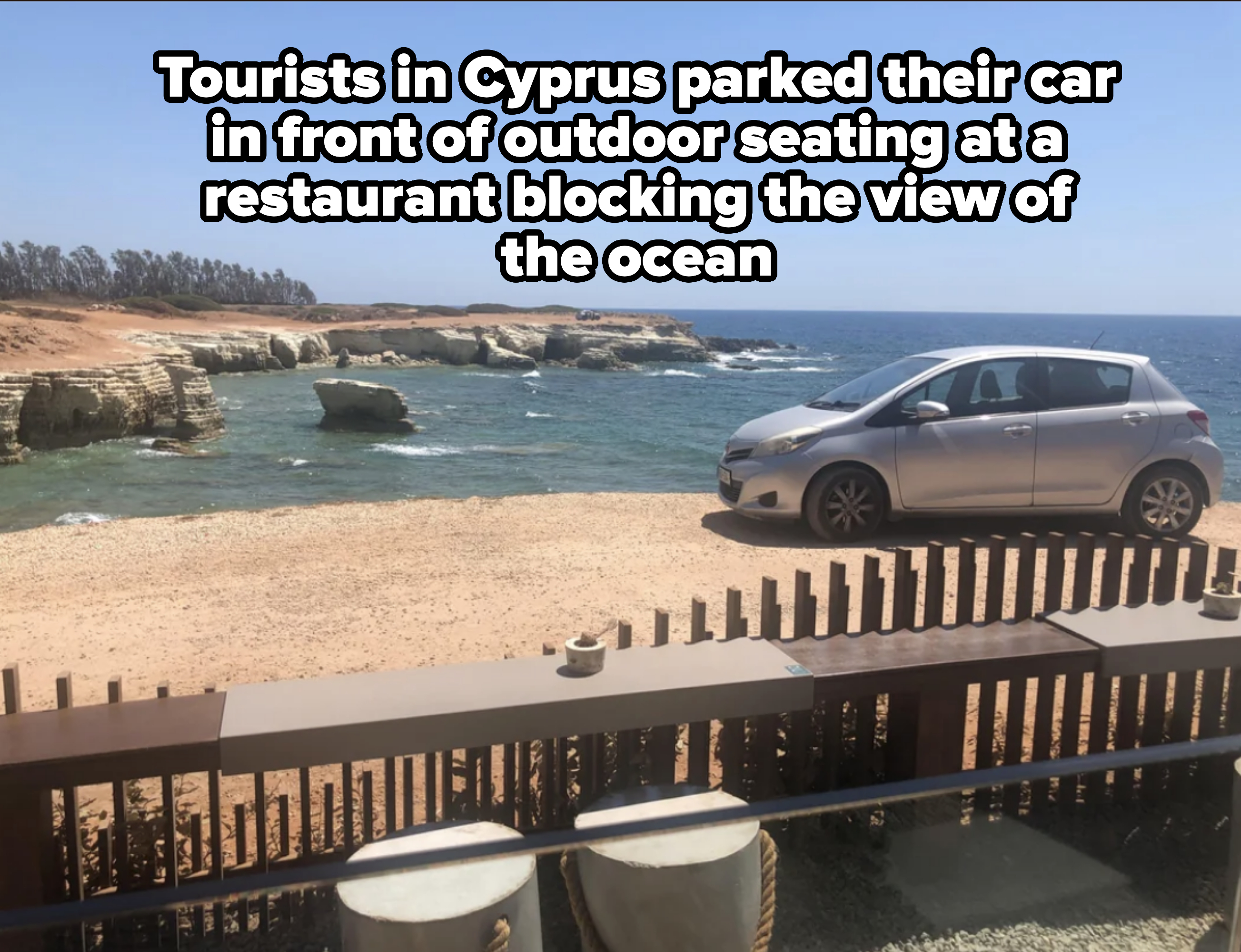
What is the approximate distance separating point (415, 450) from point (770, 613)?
26.9 meters

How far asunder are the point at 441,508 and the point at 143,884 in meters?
8.76

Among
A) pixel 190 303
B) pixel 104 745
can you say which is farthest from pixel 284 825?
pixel 190 303

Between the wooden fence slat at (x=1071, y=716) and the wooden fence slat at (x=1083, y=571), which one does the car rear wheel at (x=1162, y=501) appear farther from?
the wooden fence slat at (x=1071, y=716)

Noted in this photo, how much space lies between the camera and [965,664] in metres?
3.77

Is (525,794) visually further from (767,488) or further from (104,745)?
(767,488)

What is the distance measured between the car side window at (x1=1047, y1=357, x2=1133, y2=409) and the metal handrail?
322 inches

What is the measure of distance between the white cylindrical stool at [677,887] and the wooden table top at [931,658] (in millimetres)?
694

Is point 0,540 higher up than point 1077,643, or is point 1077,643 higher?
point 1077,643

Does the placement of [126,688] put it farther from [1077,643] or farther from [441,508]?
[441,508]

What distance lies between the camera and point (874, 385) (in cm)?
1036

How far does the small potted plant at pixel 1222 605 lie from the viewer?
13.8ft

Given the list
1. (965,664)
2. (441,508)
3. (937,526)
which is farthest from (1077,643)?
(441,508)

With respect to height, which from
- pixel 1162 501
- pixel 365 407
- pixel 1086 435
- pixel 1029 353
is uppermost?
pixel 1029 353

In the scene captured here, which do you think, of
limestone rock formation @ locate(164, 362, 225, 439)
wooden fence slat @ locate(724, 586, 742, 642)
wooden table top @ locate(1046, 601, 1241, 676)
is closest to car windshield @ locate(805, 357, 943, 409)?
wooden table top @ locate(1046, 601, 1241, 676)
